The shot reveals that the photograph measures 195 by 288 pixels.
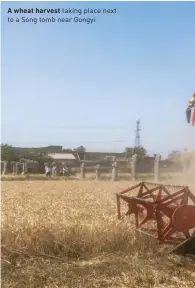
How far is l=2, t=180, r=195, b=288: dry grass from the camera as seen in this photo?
491cm

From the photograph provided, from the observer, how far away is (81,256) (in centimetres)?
582

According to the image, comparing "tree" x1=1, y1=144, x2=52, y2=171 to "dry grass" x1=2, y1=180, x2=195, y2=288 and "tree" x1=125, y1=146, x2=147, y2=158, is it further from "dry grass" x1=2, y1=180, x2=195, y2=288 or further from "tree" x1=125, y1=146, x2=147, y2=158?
"dry grass" x1=2, y1=180, x2=195, y2=288

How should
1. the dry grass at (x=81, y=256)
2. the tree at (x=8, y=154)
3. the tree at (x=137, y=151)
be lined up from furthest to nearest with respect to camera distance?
1. the tree at (x=137, y=151)
2. the tree at (x=8, y=154)
3. the dry grass at (x=81, y=256)

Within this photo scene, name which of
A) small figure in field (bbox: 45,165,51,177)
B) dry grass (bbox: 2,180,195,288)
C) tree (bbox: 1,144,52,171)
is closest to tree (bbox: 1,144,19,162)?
tree (bbox: 1,144,52,171)

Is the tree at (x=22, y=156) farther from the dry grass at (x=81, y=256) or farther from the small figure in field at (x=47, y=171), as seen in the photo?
the dry grass at (x=81, y=256)

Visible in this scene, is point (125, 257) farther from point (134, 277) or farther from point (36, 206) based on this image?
point (36, 206)

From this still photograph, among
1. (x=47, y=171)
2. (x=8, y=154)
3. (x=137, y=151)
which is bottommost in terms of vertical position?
(x=47, y=171)

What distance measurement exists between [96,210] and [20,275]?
3.45 metres

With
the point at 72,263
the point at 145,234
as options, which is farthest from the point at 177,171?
the point at 72,263

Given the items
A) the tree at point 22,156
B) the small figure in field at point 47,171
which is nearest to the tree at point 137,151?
the tree at point 22,156

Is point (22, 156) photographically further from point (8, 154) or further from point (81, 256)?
point (81, 256)

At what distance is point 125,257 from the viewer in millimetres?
5719

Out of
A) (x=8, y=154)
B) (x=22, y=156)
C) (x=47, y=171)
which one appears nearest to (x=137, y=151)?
(x=22, y=156)

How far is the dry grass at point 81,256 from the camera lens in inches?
193
